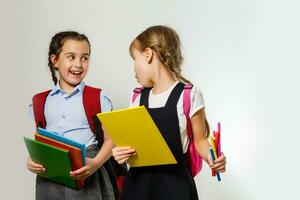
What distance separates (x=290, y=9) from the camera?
6.55 ft

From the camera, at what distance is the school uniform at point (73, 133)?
4.74 feet

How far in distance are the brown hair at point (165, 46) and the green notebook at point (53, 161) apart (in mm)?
363

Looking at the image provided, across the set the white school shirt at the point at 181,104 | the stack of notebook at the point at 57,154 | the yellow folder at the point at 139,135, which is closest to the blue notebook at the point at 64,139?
the stack of notebook at the point at 57,154

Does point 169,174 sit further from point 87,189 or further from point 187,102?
point 87,189

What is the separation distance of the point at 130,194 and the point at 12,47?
1103 millimetres

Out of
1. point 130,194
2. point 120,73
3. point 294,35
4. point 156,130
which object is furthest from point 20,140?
point 294,35

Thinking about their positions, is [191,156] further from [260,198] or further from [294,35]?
[294,35]

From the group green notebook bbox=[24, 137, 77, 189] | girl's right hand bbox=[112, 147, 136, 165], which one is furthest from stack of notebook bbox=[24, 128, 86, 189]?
girl's right hand bbox=[112, 147, 136, 165]

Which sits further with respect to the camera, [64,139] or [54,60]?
[54,60]

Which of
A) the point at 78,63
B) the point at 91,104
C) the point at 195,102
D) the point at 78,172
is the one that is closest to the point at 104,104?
the point at 91,104

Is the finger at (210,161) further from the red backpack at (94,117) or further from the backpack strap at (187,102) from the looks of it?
the red backpack at (94,117)

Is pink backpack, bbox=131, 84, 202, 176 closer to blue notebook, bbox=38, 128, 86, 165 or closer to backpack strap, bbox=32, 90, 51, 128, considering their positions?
blue notebook, bbox=38, 128, 86, 165

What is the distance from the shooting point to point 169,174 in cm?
127

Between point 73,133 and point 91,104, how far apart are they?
0.35ft
